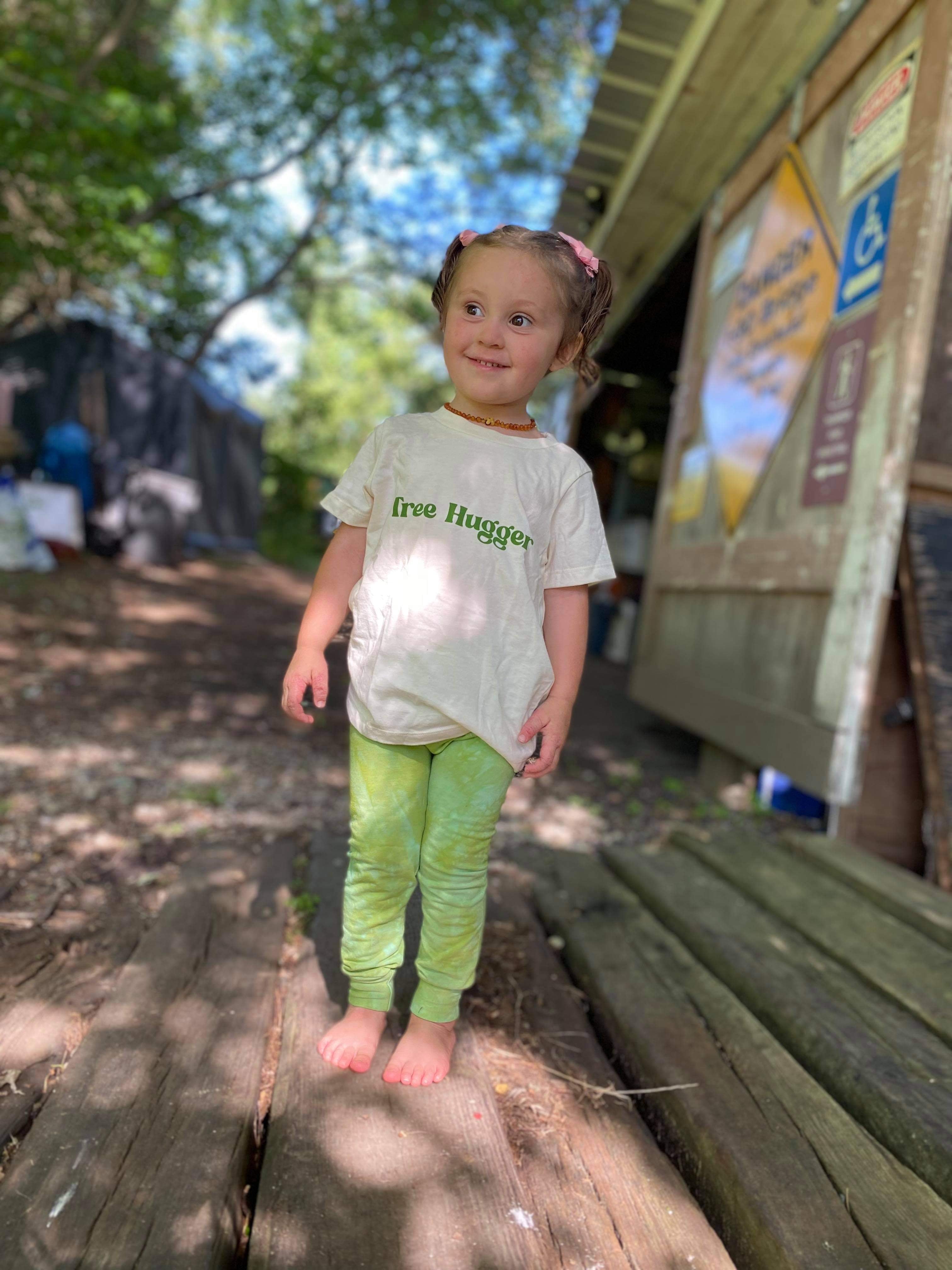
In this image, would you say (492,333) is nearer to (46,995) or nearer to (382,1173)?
(382,1173)

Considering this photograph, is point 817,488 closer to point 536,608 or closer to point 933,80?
point 933,80

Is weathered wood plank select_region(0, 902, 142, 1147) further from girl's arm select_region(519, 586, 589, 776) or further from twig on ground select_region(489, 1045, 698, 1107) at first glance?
girl's arm select_region(519, 586, 589, 776)

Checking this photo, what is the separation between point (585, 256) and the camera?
1.61 metres

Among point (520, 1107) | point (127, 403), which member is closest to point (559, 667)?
point (520, 1107)

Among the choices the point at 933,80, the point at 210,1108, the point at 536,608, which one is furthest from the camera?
the point at 933,80

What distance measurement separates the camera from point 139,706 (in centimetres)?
455

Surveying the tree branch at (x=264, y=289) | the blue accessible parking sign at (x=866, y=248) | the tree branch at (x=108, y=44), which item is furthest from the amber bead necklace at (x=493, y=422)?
the tree branch at (x=264, y=289)

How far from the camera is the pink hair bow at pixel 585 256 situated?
5.25 feet

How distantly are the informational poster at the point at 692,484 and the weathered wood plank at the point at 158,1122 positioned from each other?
3.25 metres

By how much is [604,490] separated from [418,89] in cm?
799

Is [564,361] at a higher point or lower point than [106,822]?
higher

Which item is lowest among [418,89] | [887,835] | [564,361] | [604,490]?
[887,835]

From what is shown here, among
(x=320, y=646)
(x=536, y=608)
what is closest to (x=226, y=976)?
(x=320, y=646)

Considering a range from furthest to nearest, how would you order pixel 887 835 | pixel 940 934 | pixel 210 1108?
1. pixel 887 835
2. pixel 940 934
3. pixel 210 1108
